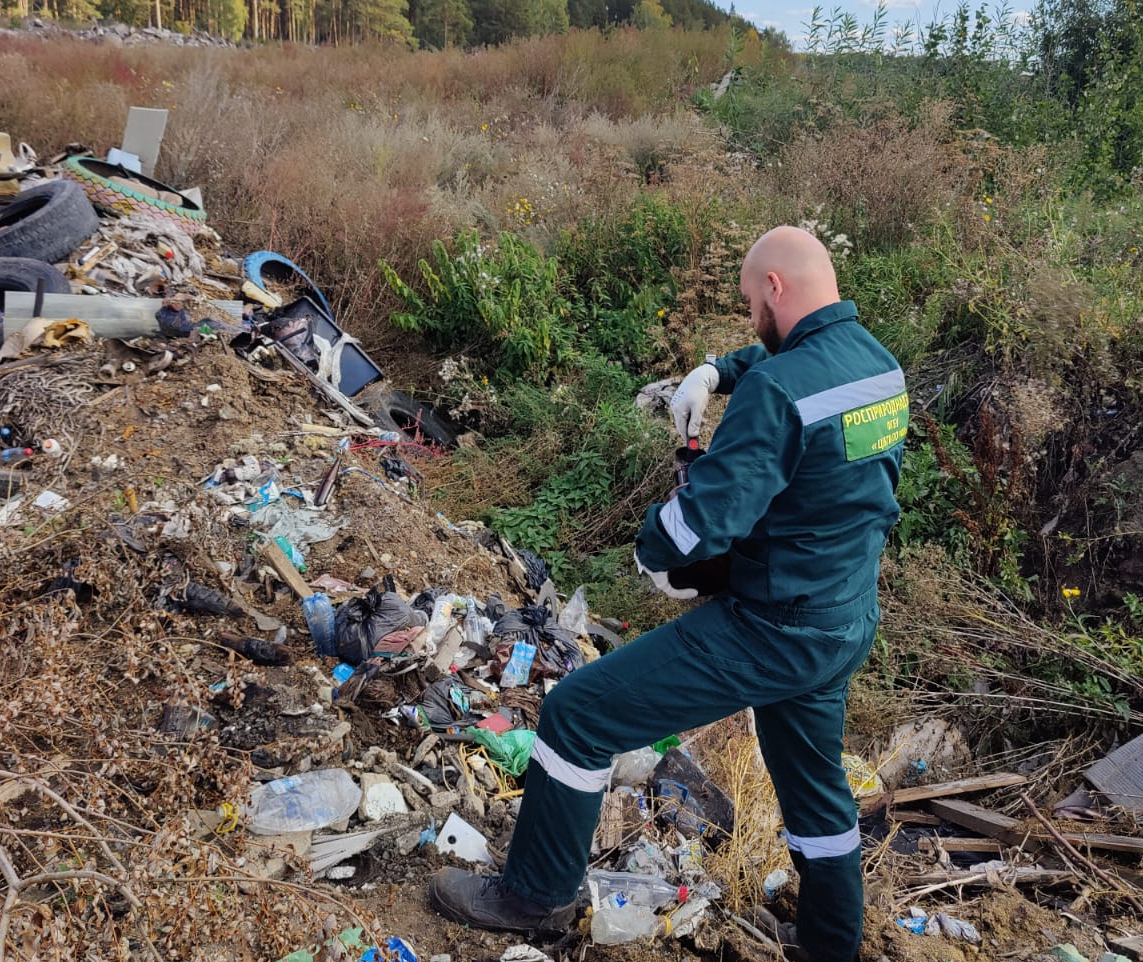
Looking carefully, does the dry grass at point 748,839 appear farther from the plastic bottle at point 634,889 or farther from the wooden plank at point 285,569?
the wooden plank at point 285,569

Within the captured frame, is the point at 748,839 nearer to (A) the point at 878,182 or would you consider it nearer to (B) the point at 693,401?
(B) the point at 693,401

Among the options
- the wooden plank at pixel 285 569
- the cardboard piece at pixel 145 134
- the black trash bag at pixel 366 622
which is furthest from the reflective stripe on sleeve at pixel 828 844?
the cardboard piece at pixel 145 134

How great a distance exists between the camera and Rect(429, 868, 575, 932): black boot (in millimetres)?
2381

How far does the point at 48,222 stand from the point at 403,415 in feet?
9.29

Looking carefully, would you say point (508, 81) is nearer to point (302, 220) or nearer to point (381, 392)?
point (302, 220)

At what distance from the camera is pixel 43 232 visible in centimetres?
600

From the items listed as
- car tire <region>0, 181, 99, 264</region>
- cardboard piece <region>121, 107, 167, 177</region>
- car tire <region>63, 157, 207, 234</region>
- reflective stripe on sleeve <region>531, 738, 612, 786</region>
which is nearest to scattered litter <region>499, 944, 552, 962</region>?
reflective stripe on sleeve <region>531, 738, 612, 786</region>

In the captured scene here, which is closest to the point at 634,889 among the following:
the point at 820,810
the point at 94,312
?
→ the point at 820,810

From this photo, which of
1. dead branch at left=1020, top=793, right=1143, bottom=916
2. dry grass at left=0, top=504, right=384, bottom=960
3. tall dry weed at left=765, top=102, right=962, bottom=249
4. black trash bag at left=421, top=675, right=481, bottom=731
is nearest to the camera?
dry grass at left=0, top=504, right=384, bottom=960

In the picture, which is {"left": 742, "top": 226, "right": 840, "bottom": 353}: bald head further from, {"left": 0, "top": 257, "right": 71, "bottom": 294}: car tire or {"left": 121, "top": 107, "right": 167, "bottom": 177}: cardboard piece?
{"left": 121, "top": 107, "right": 167, "bottom": 177}: cardboard piece

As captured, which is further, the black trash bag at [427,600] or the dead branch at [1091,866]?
the black trash bag at [427,600]

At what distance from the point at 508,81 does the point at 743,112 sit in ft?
14.3

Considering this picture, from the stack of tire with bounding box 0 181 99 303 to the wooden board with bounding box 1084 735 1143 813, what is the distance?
6.42 meters

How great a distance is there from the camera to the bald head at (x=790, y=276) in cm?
228
